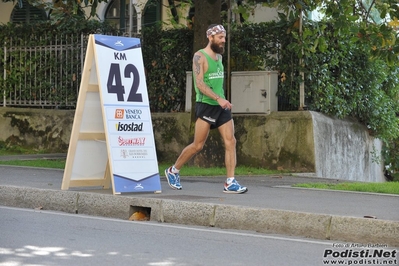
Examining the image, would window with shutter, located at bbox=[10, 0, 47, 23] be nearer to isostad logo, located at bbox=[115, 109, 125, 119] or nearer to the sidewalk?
the sidewalk

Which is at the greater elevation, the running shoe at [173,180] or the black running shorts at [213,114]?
the black running shorts at [213,114]

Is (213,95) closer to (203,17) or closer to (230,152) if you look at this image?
(230,152)

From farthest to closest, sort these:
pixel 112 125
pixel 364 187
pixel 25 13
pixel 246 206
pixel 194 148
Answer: pixel 25 13
pixel 364 187
pixel 194 148
pixel 112 125
pixel 246 206

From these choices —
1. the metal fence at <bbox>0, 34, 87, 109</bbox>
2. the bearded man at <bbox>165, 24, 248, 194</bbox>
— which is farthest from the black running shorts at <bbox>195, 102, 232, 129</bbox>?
the metal fence at <bbox>0, 34, 87, 109</bbox>

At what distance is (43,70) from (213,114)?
7.83m

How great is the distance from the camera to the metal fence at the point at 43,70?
663 inches

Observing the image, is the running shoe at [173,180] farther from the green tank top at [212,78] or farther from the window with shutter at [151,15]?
the window with shutter at [151,15]

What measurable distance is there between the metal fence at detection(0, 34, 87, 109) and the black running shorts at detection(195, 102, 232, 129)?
691 cm

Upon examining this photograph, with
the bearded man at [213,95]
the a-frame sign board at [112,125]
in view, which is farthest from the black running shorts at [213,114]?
the a-frame sign board at [112,125]

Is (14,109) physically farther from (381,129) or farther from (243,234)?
(243,234)

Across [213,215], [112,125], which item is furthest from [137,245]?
[112,125]

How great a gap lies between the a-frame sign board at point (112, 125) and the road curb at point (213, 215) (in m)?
0.28

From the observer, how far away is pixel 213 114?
1015 centimetres

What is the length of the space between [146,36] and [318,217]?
28.6 ft
